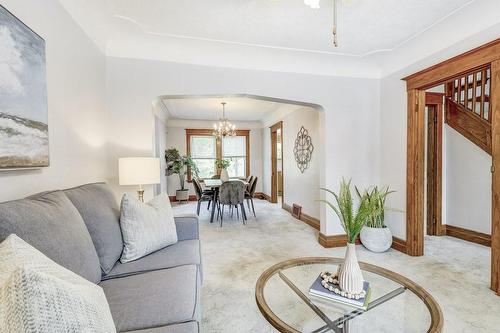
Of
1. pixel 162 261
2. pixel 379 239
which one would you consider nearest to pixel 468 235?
pixel 379 239

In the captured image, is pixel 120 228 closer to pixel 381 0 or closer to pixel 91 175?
pixel 91 175

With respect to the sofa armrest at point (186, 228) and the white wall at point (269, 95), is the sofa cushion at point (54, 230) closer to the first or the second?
the sofa armrest at point (186, 228)

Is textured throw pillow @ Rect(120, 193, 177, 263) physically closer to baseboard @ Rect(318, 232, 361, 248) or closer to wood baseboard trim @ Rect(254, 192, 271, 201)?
baseboard @ Rect(318, 232, 361, 248)

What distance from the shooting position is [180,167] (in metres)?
Result: 6.40

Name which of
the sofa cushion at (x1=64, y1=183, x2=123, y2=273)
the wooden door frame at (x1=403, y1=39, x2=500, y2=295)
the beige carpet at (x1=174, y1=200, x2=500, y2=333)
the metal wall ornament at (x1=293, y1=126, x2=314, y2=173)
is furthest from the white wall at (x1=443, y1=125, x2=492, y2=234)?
the sofa cushion at (x1=64, y1=183, x2=123, y2=273)

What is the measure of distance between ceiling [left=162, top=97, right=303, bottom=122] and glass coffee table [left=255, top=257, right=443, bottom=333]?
11.5 ft

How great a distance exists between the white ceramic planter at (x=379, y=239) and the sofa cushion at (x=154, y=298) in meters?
2.41

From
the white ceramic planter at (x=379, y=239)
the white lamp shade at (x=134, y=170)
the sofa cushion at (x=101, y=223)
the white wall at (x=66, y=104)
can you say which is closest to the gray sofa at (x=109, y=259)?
the sofa cushion at (x=101, y=223)

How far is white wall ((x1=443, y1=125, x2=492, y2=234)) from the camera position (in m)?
3.27

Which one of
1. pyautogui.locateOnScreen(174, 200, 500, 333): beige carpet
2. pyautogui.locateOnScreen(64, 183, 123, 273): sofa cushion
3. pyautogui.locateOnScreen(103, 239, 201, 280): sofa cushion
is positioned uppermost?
pyautogui.locateOnScreen(64, 183, 123, 273): sofa cushion

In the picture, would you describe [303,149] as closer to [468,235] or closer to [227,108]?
[227,108]

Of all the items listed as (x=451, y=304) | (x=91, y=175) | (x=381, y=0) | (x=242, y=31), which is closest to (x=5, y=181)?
(x=91, y=175)

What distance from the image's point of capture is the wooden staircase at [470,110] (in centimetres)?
309

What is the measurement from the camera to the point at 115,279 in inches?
55.8
